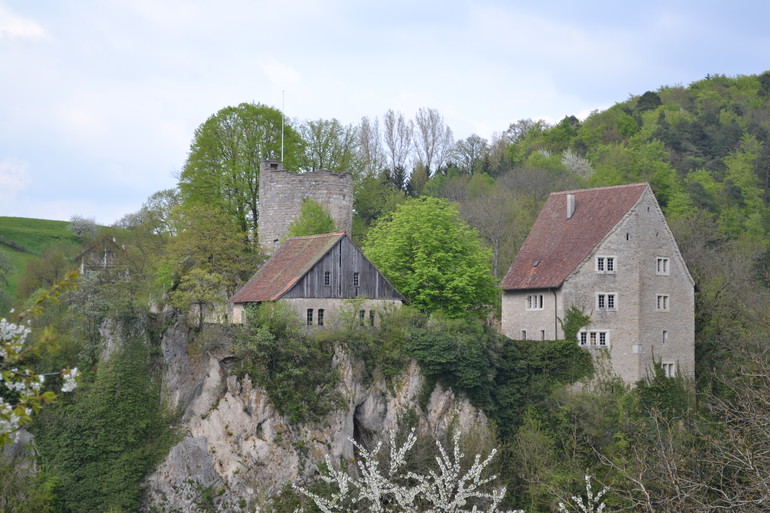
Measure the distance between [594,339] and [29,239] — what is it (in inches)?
2159

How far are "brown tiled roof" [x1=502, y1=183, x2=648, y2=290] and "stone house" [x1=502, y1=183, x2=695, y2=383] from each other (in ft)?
0.16

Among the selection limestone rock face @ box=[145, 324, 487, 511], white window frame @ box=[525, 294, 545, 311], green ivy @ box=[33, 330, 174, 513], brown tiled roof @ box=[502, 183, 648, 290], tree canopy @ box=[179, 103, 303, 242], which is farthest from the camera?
tree canopy @ box=[179, 103, 303, 242]

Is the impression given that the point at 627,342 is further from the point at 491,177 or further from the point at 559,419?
the point at 491,177

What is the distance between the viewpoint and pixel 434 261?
141 ft

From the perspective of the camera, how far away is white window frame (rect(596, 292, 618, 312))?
1566 inches

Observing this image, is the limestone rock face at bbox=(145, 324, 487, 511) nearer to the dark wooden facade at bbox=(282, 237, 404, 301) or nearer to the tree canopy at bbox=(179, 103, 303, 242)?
the dark wooden facade at bbox=(282, 237, 404, 301)

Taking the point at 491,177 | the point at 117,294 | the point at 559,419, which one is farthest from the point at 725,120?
the point at 117,294

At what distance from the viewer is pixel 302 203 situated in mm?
50438

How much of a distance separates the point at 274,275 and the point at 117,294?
6.46 m

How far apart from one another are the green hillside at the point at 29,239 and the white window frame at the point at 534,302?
1559 inches

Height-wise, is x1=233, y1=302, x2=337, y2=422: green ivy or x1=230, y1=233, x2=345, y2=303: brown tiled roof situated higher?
x1=230, y1=233, x2=345, y2=303: brown tiled roof

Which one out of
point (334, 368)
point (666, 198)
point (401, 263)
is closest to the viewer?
point (334, 368)

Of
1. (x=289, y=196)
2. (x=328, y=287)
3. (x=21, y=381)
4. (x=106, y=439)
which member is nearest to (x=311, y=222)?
(x=289, y=196)

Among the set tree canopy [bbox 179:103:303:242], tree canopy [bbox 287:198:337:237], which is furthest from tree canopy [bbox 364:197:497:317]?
tree canopy [bbox 179:103:303:242]
